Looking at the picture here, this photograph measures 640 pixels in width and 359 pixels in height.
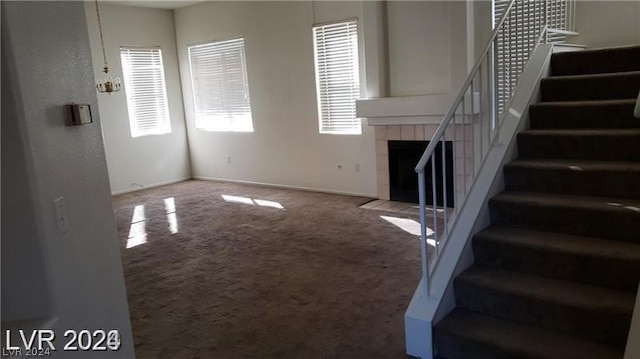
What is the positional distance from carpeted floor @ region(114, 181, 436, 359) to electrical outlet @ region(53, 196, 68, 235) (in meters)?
1.42

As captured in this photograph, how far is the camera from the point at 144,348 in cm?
283

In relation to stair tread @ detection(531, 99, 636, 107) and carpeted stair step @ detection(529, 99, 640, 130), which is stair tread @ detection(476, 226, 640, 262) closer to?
carpeted stair step @ detection(529, 99, 640, 130)

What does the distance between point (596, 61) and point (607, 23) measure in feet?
3.83

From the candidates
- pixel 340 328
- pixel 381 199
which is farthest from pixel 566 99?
pixel 381 199

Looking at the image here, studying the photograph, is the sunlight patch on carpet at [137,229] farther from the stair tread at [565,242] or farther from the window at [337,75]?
the stair tread at [565,242]

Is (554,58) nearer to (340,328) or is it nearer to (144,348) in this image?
(340,328)

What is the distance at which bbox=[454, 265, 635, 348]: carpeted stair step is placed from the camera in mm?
2207

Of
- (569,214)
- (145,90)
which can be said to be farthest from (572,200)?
(145,90)

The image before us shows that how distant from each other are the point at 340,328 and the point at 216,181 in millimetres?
5765

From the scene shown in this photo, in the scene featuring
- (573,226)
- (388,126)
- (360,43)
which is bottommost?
(573,226)

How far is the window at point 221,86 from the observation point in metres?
7.55

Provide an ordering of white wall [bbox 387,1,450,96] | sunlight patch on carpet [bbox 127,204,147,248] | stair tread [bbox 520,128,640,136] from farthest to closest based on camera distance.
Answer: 1. white wall [bbox 387,1,450,96]
2. sunlight patch on carpet [bbox 127,204,147,248]
3. stair tread [bbox 520,128,640,136]

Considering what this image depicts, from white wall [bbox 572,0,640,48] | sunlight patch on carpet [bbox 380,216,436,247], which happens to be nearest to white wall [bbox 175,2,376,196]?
sunlight patch on carpet [bbox 380,216,436,247]

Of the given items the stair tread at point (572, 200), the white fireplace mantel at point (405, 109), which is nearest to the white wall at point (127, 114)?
the white fireplace mantel at point (405, 109)
